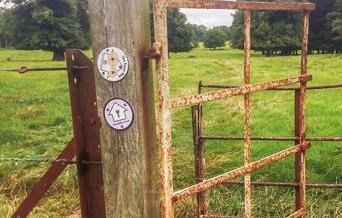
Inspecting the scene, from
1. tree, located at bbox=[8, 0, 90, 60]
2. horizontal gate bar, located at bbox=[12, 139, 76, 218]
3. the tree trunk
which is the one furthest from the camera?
the tree trunk

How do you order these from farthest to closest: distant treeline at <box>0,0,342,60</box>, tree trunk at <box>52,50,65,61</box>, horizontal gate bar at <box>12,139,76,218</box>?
tree trunk at <box>52,50,65,61</box> → distant treeline at <box>0,0,342,60</box> → horizontal gate bar at <box>12,139,76,218</box>

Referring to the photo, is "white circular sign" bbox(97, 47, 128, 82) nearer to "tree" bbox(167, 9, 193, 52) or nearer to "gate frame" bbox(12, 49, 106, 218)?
"gate frame" bbox(12, 49, 106, 218)

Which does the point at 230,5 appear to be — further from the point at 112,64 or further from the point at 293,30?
→ the point at 293,30

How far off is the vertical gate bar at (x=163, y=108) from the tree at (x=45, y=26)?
158 ft

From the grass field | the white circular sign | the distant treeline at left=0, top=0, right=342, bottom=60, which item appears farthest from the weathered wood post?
the distant treeline at left=0, top=0, right=342, bottom=60

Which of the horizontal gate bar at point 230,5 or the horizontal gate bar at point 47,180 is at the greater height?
the horizontal gate bar at point 230,5

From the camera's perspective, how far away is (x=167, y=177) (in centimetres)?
294

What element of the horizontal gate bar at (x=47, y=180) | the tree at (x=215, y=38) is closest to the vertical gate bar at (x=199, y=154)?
the horizontal gate bar at (x=47, y=180)

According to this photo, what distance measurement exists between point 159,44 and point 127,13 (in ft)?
0.74

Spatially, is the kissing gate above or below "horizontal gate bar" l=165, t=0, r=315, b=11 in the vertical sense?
below

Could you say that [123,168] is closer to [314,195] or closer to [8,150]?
[314,195]

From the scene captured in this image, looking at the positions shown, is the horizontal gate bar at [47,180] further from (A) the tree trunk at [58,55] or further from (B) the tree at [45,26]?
(A) the tree trunk at [58,55]

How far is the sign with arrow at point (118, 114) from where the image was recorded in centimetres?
Result: 282

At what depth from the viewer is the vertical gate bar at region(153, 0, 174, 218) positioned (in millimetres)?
2840
